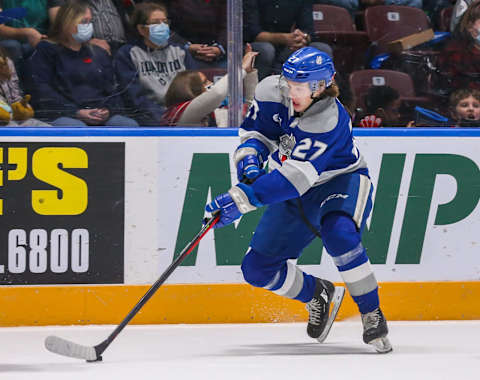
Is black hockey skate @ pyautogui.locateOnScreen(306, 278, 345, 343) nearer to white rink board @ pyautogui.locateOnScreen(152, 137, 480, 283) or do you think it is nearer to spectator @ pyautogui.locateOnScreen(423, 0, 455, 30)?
white rink board @ pyautogui.locateOnScreen(152, 137, 480, 283)

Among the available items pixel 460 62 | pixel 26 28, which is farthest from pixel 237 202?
pixel 460 62

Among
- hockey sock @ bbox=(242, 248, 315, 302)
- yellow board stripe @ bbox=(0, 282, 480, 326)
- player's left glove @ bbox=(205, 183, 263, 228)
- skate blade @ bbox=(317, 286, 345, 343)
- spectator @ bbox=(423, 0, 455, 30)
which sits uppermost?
spectator @ bbox=(423, 0, 455, 30)

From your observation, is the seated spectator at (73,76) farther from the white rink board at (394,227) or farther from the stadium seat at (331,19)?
the stadium seat at (331,19)

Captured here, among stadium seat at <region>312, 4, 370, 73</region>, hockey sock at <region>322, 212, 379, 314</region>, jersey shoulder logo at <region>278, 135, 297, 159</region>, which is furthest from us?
stadium seat at <region>312, 4, 370, 73</region>

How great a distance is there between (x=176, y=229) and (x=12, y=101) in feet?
2.96

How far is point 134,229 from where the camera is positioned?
3756mm

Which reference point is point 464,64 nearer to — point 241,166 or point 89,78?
point 241,166

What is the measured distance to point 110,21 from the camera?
12.5 feet

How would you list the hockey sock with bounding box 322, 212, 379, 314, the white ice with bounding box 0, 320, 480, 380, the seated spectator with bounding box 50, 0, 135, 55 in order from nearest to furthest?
the white ice with bounding box 0, 320, 480, 380 → the hockey sock with bounding box 322, 212, 379, 314 → the seated spectator with bounding box 50, 0, 135, 55

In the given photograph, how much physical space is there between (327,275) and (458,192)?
699 mm

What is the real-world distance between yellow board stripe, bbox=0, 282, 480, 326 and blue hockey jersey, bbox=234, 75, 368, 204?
752 mm

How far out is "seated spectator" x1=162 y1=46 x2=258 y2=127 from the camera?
3863 mm

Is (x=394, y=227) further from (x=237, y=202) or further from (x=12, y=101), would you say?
(x=12, y=101)

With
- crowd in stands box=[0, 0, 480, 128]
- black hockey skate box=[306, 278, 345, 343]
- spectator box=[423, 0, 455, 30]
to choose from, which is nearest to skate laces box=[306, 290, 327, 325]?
black hockey skate box=[306, 278, 345, 343]
